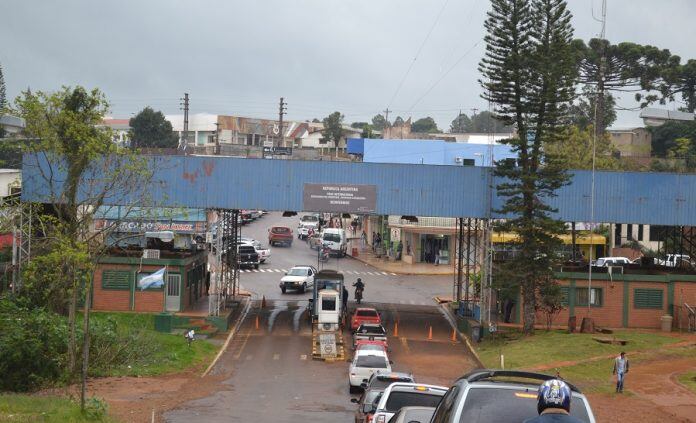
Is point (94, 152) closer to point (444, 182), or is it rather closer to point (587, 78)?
point (444, 182)

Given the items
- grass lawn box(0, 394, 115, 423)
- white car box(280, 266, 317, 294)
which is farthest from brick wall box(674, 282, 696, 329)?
grass lawn box(0, 394, 115, 423)

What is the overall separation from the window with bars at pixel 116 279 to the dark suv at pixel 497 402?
3760 centimetres

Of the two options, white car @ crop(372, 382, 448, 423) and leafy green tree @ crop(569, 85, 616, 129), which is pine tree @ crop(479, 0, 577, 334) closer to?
white car @ crop(372, 382, 448, 423)

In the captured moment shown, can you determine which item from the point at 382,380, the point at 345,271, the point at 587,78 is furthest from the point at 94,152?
the point at 587,78

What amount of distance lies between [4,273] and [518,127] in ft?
80.6

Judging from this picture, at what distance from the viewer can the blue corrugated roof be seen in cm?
4303

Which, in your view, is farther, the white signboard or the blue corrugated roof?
the blue corrugated roof

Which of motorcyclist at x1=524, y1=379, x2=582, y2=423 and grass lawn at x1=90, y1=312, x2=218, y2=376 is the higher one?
motorcyclist at x1=524, y1=379, x2=582, y2=423

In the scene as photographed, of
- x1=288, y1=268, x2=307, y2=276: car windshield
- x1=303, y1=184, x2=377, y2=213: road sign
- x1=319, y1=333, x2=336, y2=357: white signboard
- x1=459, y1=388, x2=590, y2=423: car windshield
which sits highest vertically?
x1=303, y1=184, x2=377, y2=213: road sign

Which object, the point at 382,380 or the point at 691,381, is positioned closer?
the point at 382,380

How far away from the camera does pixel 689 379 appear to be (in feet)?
99.9

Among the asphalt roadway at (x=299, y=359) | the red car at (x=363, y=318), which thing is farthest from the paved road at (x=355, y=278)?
the red car at (x=363, y=318)

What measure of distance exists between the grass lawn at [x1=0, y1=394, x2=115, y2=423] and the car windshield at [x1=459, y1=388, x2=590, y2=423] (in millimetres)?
14491

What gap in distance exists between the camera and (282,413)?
83.1 ft
